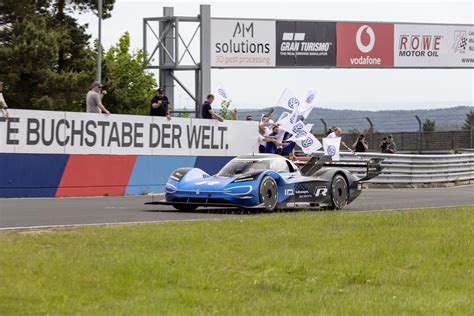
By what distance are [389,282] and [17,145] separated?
1065cm

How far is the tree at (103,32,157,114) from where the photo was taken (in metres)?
52.2

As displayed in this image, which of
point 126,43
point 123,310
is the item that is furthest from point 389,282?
point 126,43

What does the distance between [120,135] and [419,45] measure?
24708mm

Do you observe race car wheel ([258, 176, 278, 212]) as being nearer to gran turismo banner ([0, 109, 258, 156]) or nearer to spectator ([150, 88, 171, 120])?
gran turismo banner ([0, 109, 258, 156])

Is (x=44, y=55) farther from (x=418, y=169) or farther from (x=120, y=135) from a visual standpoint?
(x=120, y=135)

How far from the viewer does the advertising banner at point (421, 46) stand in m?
42.3

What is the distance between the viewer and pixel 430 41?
141 feet

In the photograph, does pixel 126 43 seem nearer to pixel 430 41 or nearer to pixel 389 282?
pixel 430 41

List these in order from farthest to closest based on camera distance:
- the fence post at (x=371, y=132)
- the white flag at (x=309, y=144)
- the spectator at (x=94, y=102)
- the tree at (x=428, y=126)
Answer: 1. the tree at (x=428, y=126)
2. the fence post at (x=371, y=132)
3. the white flag at (x=309, y=144)
4. the spectator at (x=94, y=102)

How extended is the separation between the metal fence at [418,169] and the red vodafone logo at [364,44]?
10605 millimetres

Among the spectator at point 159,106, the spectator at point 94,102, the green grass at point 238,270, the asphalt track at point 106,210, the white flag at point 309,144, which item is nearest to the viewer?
the green grass at point 238,270

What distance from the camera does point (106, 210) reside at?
51.1 feet

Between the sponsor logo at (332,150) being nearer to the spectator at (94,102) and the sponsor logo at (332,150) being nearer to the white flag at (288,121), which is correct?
the white flag at (288,121)

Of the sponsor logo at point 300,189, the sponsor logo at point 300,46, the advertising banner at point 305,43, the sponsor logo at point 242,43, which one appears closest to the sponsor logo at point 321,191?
the sponsor logo at point 300,189
